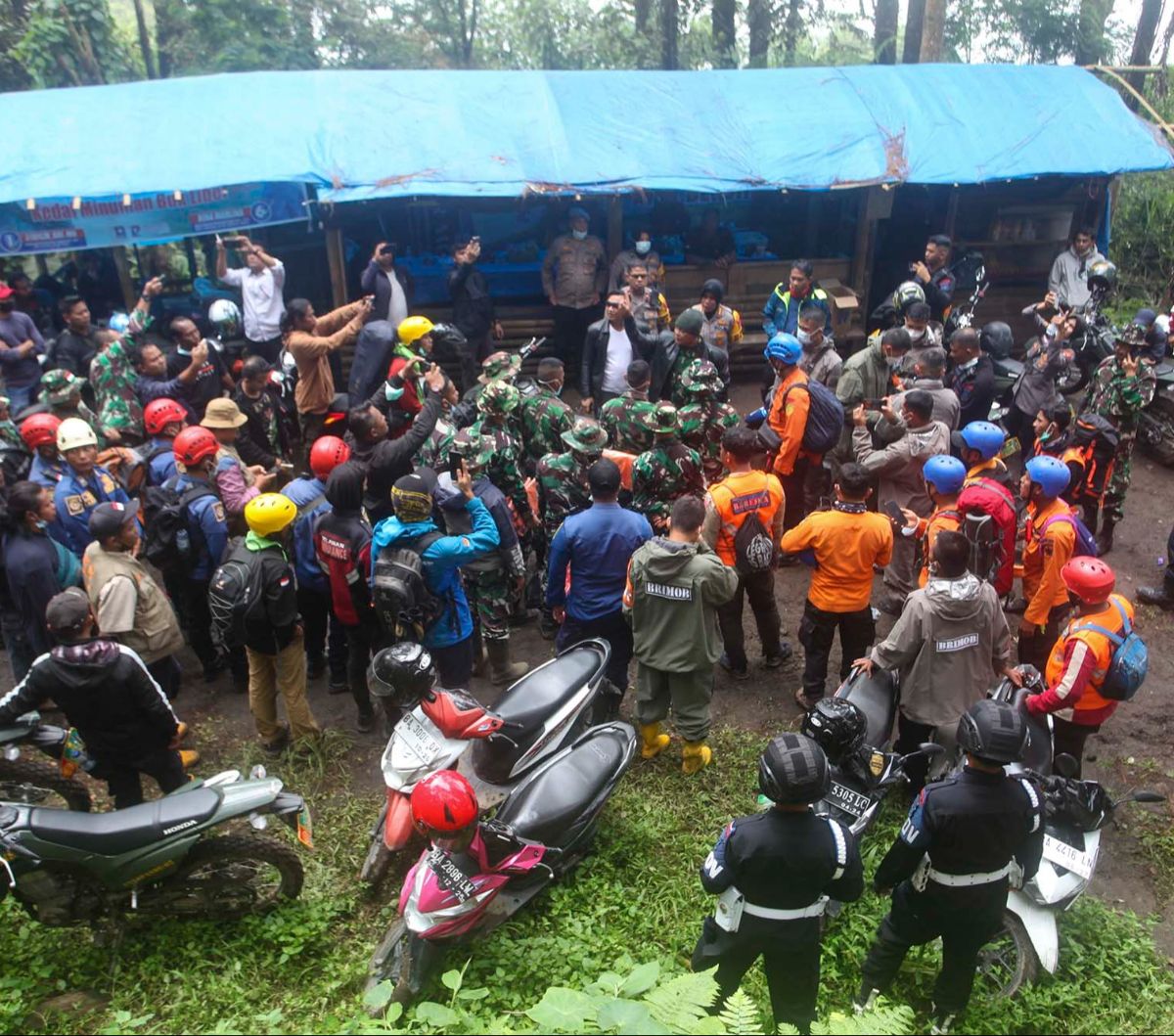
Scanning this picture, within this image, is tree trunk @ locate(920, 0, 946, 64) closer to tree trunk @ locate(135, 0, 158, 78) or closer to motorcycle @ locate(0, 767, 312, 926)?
tree trunk @ locate(135, 0, 158, 78)

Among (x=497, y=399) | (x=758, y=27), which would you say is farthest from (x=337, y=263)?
(x=758, y=27)

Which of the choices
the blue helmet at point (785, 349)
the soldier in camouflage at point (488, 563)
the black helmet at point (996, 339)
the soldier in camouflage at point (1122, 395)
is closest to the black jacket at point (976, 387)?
the black helmet at point (996, 339)

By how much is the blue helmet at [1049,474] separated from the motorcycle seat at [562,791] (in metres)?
2.86

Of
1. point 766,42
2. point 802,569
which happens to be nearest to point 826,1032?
point 802,569

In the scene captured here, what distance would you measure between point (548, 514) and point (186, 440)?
2.36 meters

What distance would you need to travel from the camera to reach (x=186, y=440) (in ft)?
18.6

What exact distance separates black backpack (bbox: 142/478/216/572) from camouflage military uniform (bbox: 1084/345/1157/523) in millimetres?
6666

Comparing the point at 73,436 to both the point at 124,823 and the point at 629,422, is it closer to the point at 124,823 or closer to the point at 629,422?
the point at 124,823

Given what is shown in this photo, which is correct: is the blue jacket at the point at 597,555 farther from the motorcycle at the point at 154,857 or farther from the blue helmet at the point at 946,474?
the motorcycle at the point at 154,857

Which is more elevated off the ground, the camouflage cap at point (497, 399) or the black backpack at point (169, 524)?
the camouflage cap at point (497, 399)

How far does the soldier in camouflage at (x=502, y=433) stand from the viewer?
20.3 ft

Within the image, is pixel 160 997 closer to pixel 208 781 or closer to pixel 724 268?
pixel 208 781

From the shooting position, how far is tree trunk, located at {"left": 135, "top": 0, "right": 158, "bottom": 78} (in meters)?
16.5

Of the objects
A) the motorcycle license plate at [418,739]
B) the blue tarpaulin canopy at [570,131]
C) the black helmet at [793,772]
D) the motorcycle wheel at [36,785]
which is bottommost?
the motorcycle wheel at [36,785]
